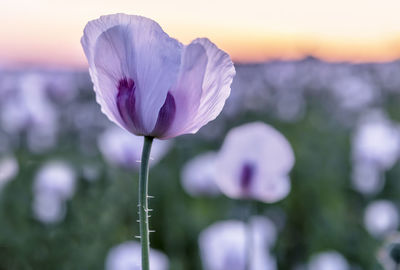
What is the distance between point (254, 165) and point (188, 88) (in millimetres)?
650

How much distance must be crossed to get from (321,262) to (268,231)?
31 centimetres

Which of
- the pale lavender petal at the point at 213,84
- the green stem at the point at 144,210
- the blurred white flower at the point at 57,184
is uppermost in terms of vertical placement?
the pale lavender petal at the point at 213,84

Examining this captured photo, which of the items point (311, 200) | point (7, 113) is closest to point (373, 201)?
point (311, 200)

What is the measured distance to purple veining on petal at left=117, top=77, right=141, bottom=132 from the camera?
0.69 meters

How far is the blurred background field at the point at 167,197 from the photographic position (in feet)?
7.57

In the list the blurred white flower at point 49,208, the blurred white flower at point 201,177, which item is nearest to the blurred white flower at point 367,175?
the blurred white flower at point 201,177

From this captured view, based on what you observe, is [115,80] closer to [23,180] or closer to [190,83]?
A: [190,83]

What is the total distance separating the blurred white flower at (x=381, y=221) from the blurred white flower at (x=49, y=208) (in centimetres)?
133

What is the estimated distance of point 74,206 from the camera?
2355 millimetres

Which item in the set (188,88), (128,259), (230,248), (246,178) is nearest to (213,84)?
(188,88)

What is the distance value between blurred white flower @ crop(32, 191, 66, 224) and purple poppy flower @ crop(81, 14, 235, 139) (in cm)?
163

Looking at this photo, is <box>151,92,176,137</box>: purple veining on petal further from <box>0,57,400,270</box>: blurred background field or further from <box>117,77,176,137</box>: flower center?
<box>0,57,400,270</box>: blurred background field

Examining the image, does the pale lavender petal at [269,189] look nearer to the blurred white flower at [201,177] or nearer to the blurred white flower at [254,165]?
the blurred white flower at [254,165]

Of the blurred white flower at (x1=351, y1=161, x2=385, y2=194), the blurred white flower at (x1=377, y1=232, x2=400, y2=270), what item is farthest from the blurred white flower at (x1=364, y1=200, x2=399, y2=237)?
the blurred white flower at (x1=377, y1=232, x2=400, y2=270)
